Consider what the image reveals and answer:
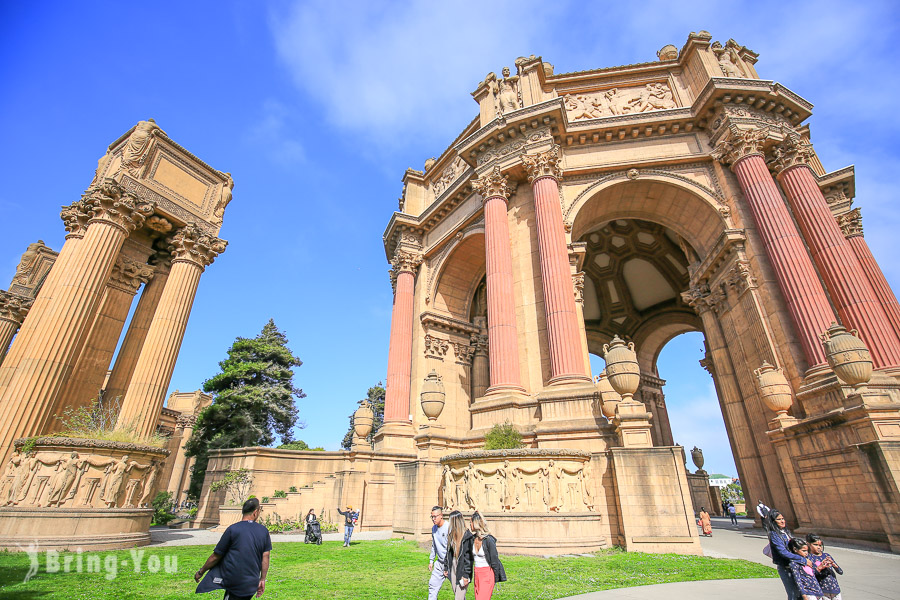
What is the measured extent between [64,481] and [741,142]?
75.8 feet

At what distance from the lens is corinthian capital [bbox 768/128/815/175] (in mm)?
15695

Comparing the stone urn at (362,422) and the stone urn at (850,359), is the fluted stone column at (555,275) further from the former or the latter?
the stone urn at (362,422)

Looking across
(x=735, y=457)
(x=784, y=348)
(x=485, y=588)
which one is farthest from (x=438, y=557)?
(x=735, y=457)

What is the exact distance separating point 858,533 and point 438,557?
11.3m

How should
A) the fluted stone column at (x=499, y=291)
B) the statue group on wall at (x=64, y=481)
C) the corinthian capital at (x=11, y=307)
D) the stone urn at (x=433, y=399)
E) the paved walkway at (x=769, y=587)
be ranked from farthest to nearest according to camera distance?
the corinthian capital at (x=11, y=307)
the fluted stone column at (x=499, y=291)
the stone urn at (x=433, y=399)
the statue group on wall at (x=64, y=481)
the paved walkway at (x=769, y=587)

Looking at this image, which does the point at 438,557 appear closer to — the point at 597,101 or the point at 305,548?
the point at 305,548

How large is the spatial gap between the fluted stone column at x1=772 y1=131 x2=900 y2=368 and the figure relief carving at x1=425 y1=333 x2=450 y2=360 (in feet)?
50.9

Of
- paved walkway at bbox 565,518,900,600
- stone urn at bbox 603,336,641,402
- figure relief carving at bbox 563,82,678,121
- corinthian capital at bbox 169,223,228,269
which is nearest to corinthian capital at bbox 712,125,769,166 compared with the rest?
figure relief carving at bbox 563,82,678,121

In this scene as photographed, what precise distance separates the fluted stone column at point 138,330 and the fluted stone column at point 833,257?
76.9 feet

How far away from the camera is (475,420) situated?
13.6 meters

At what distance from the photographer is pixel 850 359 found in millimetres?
10281

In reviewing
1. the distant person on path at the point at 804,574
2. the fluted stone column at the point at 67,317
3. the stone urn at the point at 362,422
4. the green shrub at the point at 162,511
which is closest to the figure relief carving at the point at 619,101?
the stone urn at the point at 362,422

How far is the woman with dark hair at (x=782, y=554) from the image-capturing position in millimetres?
4145

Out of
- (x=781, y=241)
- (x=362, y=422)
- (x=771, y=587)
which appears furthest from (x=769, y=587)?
(x=362, y=422)
